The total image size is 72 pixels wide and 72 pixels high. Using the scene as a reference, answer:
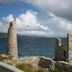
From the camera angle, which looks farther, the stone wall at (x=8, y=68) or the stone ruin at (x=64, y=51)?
the stone ruin at (x=64, y=51)

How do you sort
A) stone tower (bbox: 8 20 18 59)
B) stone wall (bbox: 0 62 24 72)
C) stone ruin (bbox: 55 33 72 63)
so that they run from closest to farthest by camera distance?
stone wall (bbox: 0 62 24 72)
stone ruin (bbox: 55 33 72 63)
stone tower (bbox: 8 20 18 59)

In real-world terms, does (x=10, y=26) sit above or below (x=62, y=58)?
above

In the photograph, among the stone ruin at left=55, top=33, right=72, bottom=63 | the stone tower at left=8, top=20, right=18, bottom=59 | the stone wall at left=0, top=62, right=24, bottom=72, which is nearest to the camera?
the stone wall at left=0, top=62, right=24, bottom=72

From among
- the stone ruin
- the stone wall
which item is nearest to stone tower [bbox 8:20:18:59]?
the stone ruin

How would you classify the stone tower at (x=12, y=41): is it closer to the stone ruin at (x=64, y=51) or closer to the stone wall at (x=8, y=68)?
the stone ruin at (x=64, y=51)

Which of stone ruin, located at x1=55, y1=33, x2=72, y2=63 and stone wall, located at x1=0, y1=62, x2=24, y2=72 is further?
stone ruin, located at x1=55, y1=33, x2=72, y2=63

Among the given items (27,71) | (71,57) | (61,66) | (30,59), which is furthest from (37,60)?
(27,71)

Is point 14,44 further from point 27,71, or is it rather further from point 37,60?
point 27,71

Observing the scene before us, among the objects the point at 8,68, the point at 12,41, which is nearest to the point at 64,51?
the point at 12,41

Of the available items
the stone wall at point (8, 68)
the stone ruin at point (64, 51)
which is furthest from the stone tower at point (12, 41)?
the stone wall at point (8, 68)

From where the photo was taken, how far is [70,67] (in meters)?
18.3

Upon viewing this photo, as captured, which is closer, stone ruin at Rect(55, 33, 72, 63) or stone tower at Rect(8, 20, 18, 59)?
stone ruin at Rect(55, 33, 72, 63)

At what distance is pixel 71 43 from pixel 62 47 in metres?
5.68

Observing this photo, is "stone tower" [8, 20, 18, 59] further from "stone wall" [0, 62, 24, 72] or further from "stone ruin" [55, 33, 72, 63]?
"stone wall" [0, 62, 24, 72]
